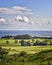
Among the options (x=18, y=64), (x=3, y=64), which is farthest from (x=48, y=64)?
(x=3, y=64)

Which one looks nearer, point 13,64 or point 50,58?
point 13,64

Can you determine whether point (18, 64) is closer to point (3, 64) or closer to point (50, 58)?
point (3, 64)

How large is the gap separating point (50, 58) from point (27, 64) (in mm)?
8502

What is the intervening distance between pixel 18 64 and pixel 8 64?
2.26 m

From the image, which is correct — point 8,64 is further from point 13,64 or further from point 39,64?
point 39,64

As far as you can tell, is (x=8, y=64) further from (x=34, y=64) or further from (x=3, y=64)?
(x=34, y=64)

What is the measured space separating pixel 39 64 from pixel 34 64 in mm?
1123

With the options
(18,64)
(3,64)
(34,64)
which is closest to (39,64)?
(34,64)

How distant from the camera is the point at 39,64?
151 feet

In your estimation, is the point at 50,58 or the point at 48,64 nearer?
the point at 48,64

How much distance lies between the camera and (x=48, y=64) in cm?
4466

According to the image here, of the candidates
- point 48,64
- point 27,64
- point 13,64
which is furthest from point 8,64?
point 48,64

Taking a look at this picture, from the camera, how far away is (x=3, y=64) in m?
45.7

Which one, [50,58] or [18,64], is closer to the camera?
[18,64]
